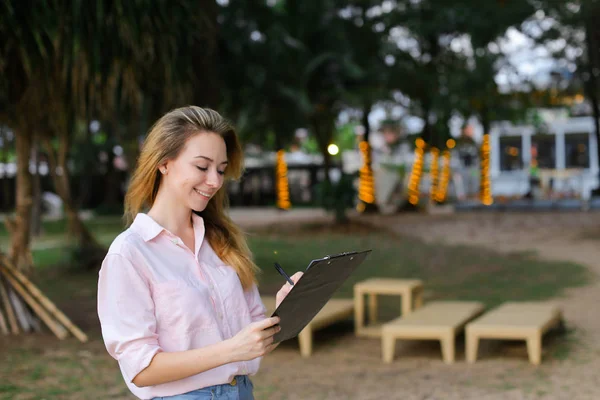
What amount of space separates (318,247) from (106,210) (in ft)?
44.1

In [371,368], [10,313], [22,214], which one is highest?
[22,214]

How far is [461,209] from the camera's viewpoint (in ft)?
79.5

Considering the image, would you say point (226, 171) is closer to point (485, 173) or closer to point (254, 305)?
point (254, 305)

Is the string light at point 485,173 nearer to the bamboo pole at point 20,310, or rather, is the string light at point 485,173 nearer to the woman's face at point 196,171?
the bamboo pole at point 20,310

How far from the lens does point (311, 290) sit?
179cm

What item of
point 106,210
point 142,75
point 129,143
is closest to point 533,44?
point 129,143

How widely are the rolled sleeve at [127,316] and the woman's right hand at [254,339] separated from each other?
188 mm

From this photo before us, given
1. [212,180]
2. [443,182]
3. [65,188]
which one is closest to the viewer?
[212,180]

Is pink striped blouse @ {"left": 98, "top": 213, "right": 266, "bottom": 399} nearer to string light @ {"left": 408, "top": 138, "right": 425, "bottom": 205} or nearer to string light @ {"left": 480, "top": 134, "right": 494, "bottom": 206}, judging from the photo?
string light @ {"left": 408, "top": 138, "right": 425, "bottom": 205}

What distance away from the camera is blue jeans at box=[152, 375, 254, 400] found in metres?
1.89

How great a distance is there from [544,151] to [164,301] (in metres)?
35.5

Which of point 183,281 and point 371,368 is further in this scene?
point 371,368

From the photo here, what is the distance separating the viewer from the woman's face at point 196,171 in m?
1.93

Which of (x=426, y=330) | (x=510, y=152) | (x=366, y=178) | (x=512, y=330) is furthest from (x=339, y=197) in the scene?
(x=510, y=152)
